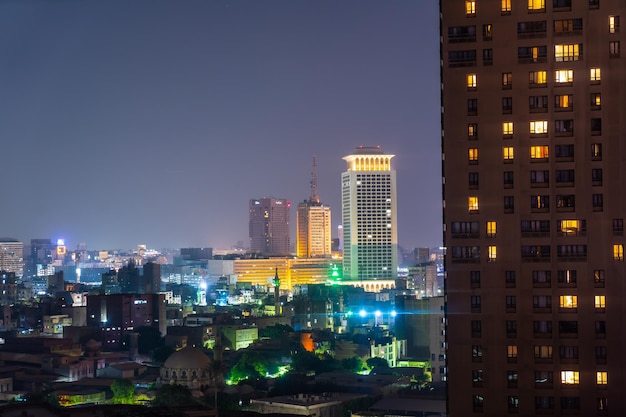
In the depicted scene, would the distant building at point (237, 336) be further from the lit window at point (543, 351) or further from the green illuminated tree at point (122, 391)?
the lit window at point (543, 351)

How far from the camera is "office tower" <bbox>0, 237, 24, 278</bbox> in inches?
5610

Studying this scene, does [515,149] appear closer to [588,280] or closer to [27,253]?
[588,280]

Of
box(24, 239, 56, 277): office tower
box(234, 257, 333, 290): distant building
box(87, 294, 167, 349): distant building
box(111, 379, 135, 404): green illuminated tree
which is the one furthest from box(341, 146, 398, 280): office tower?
box(111, 379, 135, 404): green illuminated tree

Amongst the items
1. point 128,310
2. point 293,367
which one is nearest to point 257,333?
point 128,310

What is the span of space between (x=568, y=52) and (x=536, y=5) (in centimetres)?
96

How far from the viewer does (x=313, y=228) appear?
151 metres

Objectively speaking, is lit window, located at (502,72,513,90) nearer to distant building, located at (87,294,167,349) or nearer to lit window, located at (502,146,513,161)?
lit window, located at (502,146,513,161)

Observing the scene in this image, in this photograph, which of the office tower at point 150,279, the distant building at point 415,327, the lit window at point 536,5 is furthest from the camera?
the office tower at point 150,279

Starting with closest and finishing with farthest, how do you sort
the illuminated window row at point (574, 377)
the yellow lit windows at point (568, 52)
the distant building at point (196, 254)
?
the illuminated window row at point (574, 377) → the yellow lit windows at point (568, 52) → the distant building at point (196, 254)

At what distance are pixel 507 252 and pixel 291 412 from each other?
20684 mm

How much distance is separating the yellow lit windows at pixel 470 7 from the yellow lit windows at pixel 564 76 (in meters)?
1.75

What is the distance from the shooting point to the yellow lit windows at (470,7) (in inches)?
704

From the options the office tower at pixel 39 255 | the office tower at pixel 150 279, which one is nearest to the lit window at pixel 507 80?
the office tower at pixel 150 279

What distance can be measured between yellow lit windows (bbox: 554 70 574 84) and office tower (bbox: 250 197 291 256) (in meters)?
150
